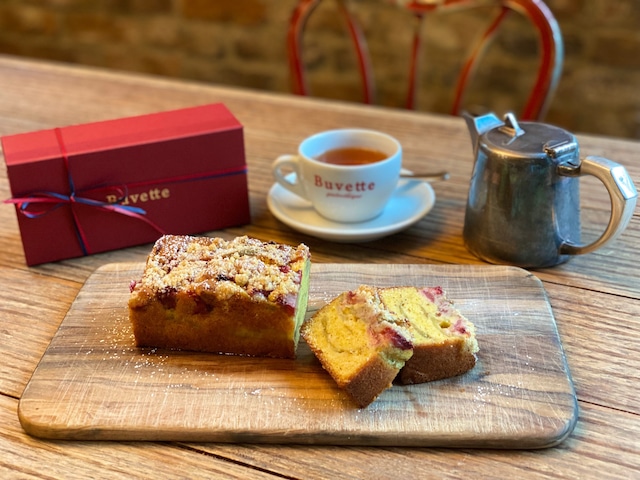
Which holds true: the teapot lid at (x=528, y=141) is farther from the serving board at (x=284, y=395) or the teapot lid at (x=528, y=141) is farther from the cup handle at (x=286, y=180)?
the cup handle at (x=286, y=180)

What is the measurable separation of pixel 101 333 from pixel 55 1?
2.52m

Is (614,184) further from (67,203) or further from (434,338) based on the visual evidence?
(67,203)

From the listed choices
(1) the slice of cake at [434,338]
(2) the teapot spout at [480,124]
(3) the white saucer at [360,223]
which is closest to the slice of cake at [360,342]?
(1) the slice of cake at [434,338]

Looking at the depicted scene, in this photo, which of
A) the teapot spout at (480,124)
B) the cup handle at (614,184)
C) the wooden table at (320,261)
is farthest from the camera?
the teapot spout at (480,124)

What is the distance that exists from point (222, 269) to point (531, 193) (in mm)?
467

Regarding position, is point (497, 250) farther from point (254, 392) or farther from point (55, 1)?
point (55, 1)

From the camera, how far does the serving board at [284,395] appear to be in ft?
2.50

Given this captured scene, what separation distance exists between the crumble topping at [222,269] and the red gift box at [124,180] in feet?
0.63

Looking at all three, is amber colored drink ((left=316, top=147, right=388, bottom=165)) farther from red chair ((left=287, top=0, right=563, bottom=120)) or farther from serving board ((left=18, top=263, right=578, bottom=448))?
red chair ((left=287, top=0, right=563, bottom=120))

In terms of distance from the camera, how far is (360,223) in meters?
1.18

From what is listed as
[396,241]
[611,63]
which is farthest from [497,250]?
[611,63]

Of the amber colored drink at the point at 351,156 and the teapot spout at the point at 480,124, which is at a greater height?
the teapot spout at the point at 480,124

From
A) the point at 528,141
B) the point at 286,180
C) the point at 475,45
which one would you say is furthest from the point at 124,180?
the point at 475,45

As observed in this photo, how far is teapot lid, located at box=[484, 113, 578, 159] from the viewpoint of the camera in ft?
3.27
